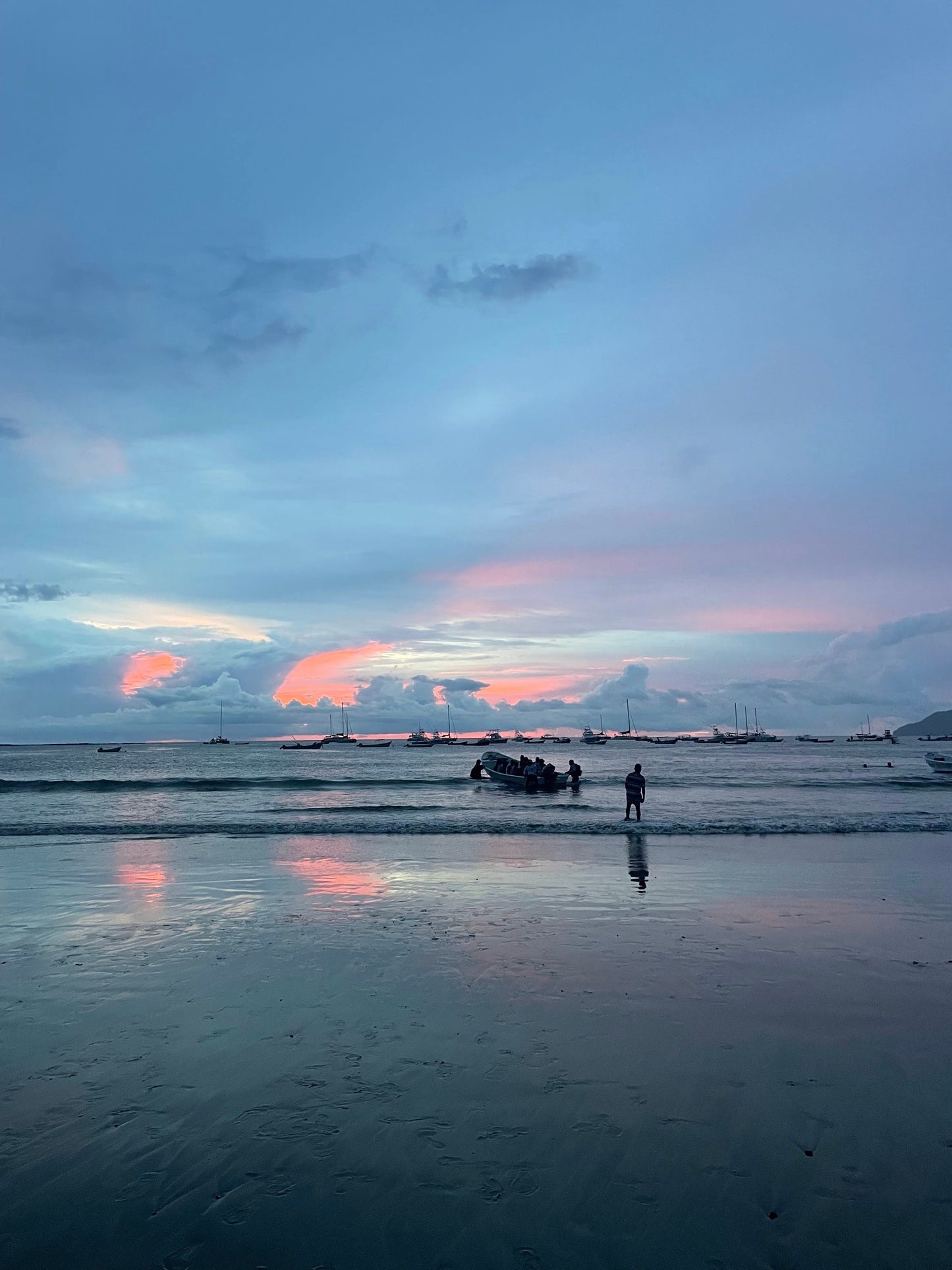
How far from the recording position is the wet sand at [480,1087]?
15.7ft

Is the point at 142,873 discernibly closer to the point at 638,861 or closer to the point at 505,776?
the point at 638,861

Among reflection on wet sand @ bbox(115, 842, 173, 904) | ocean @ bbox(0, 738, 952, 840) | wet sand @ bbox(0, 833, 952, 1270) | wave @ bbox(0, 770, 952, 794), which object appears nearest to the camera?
wet sand @ bbox(0, 833, 952, 1270)

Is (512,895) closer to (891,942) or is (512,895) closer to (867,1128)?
(891,942)

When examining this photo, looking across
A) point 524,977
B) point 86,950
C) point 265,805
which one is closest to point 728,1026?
point 524,977

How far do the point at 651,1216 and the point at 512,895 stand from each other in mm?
10682

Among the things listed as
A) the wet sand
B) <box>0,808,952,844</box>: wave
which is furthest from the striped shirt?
the wet sand

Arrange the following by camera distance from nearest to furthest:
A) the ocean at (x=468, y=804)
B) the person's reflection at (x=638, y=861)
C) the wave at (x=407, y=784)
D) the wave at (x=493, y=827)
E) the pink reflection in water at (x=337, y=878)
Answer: the pink reflection in water at (x=337, y=878), the person's reflection at (x=638, y=861), the wave at (x=493, y=827), the ocean at (x=468, y=804), the wave at (x=407, y=784)

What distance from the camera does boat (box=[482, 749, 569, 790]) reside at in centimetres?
5231

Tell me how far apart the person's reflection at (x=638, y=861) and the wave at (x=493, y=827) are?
2135 mm

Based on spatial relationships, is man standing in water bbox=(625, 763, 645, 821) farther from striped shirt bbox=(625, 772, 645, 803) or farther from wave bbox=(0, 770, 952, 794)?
wave bbox=(0, 770, 952, 794)

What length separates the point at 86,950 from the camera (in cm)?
1152

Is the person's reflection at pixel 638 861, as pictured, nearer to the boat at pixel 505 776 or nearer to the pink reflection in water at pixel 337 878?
the pink reflection in water at pixel 337 878

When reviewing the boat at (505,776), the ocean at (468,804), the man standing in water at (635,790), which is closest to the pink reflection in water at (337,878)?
the ocean at (468,804)

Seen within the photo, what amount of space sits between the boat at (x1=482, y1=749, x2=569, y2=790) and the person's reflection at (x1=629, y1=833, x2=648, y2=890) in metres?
25.0
